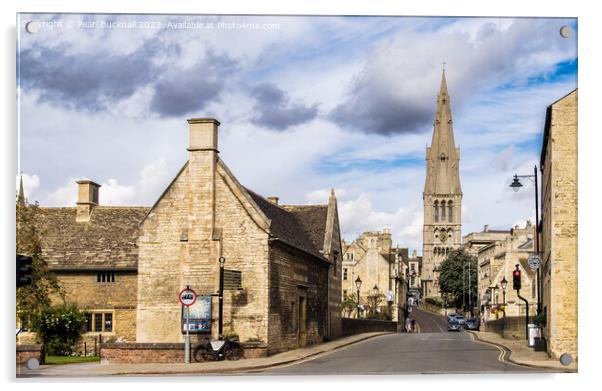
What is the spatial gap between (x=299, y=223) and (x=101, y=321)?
40.7 ft

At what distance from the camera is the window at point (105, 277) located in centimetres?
3659

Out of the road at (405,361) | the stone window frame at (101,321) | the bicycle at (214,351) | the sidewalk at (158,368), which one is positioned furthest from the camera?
the stone window frame at (101,321)

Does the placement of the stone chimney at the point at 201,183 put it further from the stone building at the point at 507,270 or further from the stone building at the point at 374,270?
the stone building at the point at 374,270

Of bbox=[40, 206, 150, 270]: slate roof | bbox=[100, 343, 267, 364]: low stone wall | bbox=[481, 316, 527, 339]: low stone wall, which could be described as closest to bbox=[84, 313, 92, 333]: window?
bbox=[40, 206, 150, 270]: slate roof

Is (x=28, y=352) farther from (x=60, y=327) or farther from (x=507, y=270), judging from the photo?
(x=507, y=270)

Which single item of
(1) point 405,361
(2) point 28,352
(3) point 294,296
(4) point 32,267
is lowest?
(1) point 405,361

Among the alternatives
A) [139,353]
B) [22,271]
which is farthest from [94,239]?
[22,271]

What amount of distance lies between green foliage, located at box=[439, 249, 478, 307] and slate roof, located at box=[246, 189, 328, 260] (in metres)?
41.9

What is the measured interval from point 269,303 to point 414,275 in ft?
389

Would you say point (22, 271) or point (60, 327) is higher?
point (22, 271)

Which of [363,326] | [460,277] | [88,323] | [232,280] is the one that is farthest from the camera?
[460,277]

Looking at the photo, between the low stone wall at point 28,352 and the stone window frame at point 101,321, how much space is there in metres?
10.8

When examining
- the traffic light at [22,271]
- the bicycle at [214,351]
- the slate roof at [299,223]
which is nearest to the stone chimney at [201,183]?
the slate roof at [299,223]

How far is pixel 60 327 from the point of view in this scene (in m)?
34.2
